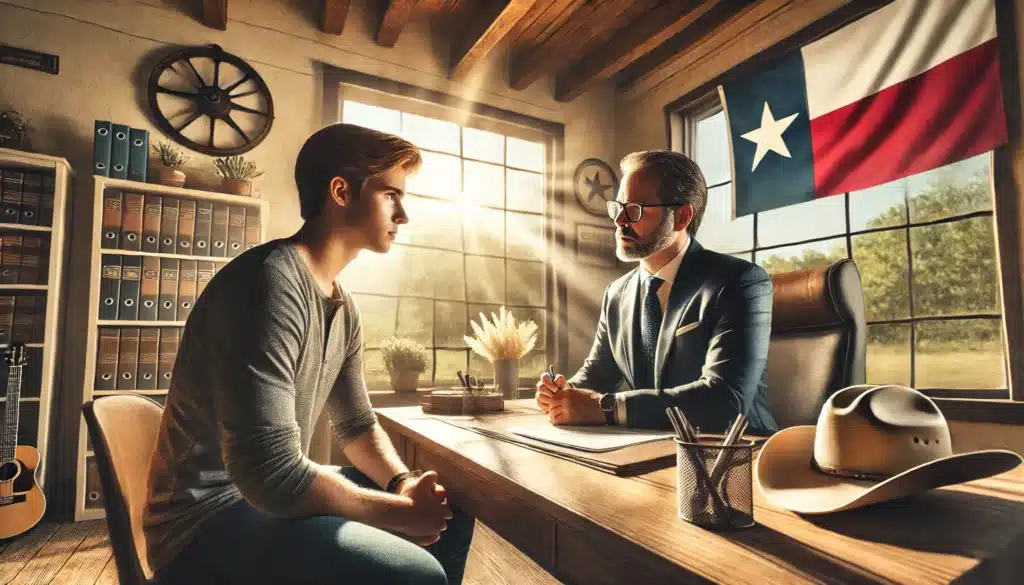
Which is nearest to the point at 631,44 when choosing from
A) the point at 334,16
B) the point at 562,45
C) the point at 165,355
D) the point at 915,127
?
the point at 562,45

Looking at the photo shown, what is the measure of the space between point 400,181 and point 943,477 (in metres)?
1.09

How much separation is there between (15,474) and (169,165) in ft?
5.47

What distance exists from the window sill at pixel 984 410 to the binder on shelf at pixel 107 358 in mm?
3811

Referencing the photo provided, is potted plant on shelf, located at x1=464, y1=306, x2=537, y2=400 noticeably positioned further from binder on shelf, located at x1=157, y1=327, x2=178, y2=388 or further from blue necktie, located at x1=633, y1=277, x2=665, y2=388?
binder on shelf, located at x1=157, y1=327, x2=178, y2=388

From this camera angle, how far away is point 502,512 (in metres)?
0.79

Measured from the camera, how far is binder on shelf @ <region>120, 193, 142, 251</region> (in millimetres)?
2707

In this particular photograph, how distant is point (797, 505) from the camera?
59 cm

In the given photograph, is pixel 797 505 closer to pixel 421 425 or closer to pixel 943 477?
pixel 943 477

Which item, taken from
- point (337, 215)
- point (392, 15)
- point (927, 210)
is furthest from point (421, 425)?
point (392, 15)

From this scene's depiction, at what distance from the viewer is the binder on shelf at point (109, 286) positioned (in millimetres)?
2631

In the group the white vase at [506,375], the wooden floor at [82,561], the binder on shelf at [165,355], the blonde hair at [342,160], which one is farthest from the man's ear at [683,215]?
the binder on shelf at [165,355]

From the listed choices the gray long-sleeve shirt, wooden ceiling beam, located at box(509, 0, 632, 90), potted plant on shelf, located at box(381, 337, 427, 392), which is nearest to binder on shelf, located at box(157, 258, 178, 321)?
potted plant on shelf, located at box(381, 337, 427, 392)

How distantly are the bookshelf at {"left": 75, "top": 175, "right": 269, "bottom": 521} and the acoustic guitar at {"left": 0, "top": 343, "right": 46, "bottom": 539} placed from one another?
0.19 m

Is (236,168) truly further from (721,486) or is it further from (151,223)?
(721,486)
